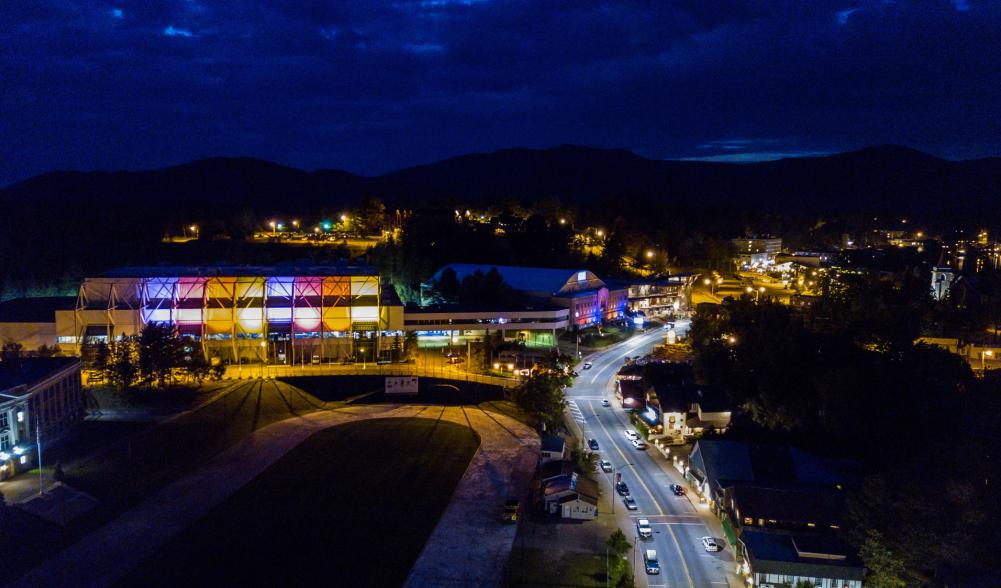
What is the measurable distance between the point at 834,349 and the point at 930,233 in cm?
4463

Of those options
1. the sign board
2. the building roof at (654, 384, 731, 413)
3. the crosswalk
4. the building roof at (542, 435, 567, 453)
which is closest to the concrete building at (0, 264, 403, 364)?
the sign board

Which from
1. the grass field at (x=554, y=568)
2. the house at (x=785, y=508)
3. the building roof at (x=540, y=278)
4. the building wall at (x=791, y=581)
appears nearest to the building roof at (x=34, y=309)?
the building roof at (x=540, y=278)

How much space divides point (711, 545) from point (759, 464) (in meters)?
3.15

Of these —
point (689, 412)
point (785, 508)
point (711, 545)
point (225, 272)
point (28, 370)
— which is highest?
point (225, 272)

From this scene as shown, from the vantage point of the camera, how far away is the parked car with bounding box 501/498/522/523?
12.3 meters

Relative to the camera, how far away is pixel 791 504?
1227 centimetres

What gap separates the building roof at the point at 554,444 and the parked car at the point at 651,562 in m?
4.24

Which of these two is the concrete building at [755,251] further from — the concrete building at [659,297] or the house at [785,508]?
the house at [785,508]

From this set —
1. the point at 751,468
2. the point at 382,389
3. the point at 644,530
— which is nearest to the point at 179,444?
the point at 382,389

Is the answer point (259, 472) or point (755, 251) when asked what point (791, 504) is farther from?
point (755, 251)

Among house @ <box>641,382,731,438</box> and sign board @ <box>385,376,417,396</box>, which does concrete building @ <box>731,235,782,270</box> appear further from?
sign board @ <box>385,376,417,396</box>

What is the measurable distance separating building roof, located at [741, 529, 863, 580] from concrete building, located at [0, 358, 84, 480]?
46.7 feet

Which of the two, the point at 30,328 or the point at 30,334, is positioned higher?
the point at 30,328

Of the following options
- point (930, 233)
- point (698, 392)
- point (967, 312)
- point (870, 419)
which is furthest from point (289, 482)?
point (930, 233)
